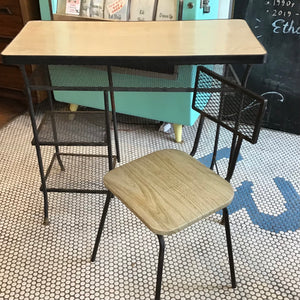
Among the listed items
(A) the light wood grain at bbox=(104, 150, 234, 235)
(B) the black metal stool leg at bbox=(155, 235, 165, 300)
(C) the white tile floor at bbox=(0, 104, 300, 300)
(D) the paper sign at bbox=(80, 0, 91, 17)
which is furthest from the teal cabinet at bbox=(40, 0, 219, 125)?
(B) the black metal stool leg at bbox=(155, 235, 165, 300)

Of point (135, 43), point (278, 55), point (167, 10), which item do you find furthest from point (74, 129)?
point (278, 55)

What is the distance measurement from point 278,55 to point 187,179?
1207 millimetres

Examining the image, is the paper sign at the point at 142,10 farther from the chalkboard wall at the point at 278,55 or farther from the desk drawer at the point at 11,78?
the desk drawer at the point at 11,78

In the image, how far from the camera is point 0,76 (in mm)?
2479

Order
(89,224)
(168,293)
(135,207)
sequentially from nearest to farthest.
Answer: (135,207) < (168,293) < (89,224)

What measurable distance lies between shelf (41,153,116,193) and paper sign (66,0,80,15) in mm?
782

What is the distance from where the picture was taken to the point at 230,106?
1.38 m

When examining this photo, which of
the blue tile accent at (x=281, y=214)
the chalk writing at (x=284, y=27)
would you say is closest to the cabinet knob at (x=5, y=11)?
the chalk writing at (x=284, y=27)

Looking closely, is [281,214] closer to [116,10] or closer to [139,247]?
[139,247]

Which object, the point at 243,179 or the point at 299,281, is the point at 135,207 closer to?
the point at 299,281

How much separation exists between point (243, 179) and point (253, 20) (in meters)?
0.89

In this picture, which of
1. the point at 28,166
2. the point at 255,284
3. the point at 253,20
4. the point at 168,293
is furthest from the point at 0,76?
the point at 255,284

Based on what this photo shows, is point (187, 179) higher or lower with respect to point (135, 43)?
lower

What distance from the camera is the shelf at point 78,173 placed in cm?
189
